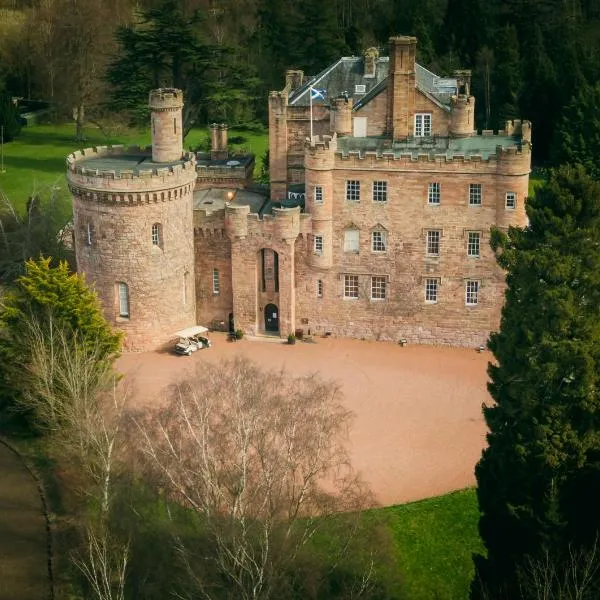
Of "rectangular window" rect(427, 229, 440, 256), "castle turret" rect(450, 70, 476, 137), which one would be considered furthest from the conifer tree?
"castle turret" rect(450, 70, 476, 137)

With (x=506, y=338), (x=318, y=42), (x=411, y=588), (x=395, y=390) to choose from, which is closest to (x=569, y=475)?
(x=506, y=338)

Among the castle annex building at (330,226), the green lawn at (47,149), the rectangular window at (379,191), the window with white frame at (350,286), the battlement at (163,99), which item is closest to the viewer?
the castle annex building at (330,226)

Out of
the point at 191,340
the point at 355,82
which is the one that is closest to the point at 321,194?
the point at 191,340

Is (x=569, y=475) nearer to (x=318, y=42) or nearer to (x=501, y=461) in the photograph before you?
(x=501, y=461)

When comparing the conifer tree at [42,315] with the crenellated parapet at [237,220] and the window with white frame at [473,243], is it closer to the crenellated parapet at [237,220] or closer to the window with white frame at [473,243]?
the crenellated parapet at [237,220]

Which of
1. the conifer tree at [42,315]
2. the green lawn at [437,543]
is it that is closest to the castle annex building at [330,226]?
the conifer tree at [42,315]

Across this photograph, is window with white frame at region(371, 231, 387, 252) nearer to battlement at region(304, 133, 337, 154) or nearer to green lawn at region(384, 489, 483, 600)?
battlement at region(304, 133, 337, 154)
